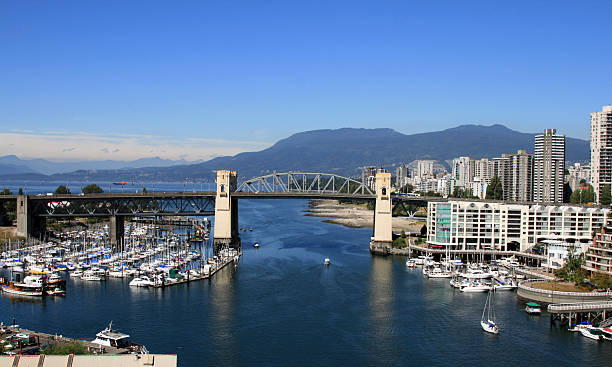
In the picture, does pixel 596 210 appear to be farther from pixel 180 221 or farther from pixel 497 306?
pixel 180 221

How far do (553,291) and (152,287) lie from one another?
1668 cm

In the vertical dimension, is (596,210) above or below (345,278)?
above

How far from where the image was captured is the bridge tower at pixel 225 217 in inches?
1568

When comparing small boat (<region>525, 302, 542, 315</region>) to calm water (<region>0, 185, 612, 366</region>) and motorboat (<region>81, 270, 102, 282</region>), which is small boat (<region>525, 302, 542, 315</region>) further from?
motorboat (<region>81, 270, 102, 282</region>)

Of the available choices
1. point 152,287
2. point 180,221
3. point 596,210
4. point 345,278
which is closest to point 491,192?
point 596,210

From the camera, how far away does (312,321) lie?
2178 centimetres

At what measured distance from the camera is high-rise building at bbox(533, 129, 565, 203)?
196 ft

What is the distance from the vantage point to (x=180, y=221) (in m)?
57.8

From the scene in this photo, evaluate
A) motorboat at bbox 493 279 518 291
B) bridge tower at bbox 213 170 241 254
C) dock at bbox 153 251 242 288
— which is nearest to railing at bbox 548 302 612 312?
motorboat at bbox 493 279 518 291

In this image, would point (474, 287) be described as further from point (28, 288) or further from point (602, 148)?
point (602, 148)

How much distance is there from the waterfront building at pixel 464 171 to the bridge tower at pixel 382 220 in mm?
53493

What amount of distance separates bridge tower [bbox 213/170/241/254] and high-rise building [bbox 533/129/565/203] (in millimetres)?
33210

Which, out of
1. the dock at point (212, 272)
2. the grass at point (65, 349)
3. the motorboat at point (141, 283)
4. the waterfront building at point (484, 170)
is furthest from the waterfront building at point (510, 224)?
the waterfront building at point (484, 170)

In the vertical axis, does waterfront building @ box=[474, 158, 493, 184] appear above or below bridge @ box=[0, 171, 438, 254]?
above
